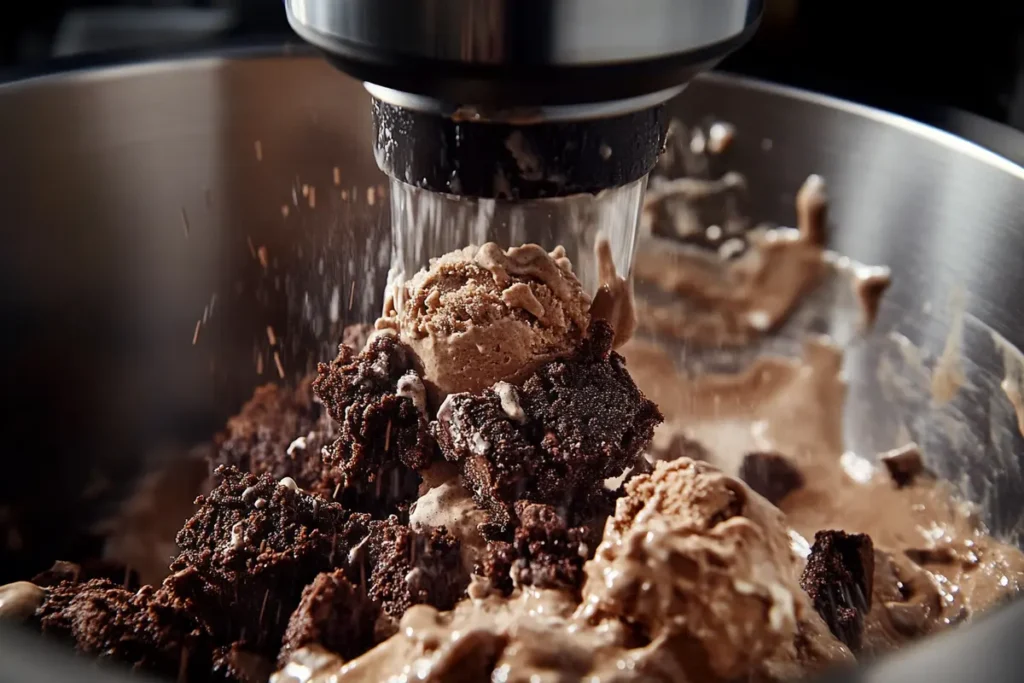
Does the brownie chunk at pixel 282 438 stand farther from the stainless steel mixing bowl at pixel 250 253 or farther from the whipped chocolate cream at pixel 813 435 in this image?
the whipped chocolate cream at pixel 813 435

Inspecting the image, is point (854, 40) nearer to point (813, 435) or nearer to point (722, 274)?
point (722, 274)

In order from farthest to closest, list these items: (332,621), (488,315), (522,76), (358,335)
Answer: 1. (358,335)
2. (488,315)
3. (332,621)
4. (522,76)

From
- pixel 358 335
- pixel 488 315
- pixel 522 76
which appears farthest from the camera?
pixel 358 335

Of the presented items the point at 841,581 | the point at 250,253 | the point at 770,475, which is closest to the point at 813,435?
the point at 770,475

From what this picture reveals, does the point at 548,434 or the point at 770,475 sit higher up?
the point at 548,434

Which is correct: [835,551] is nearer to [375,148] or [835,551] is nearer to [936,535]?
[936,535]

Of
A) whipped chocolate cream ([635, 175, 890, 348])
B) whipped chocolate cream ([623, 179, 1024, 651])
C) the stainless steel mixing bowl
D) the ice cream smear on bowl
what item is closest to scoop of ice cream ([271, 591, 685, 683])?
the ice cream smear on bowl

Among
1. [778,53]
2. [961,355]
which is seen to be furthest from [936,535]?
[778,53]
